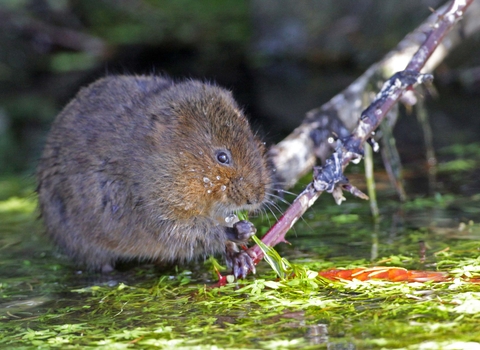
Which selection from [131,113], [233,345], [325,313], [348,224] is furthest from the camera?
[348,224]

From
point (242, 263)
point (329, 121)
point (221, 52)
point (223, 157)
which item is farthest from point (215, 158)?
point (221, 52)

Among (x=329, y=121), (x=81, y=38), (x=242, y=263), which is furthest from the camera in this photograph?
(x=81, y=38)

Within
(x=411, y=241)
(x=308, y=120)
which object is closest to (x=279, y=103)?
(x=308, y=120)

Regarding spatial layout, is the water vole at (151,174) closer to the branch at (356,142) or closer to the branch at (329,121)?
the branch at (356,142)

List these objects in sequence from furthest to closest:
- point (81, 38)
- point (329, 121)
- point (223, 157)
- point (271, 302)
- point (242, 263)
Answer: point (81, 38) < point (329, 121) < point (223, 157) < point (242, 263) < point (271, 302)

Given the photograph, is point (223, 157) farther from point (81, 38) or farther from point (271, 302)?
point (81, 38)

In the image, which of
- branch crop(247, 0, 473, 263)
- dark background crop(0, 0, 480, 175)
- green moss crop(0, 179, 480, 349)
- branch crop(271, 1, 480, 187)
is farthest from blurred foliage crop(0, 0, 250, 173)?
branch crop(247, 0, 473, 263)

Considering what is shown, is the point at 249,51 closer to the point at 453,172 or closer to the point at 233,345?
the point at 453,172
